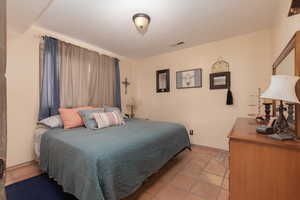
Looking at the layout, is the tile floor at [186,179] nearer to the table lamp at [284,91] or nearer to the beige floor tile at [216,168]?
the beige floor tile at [216,168]

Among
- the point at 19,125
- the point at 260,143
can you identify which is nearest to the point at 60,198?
the point at 19,125

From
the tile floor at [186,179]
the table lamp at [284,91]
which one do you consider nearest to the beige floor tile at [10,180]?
the tile floor at [186,179]

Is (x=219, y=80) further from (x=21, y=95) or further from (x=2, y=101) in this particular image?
(x=21, y=95)

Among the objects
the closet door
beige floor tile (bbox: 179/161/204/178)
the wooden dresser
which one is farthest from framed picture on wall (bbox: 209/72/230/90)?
the closet door

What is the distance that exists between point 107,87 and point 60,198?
7.79 ft

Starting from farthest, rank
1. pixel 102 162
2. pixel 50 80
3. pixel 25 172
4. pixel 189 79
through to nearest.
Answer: pixel 189 79
pixel 50 80
pixel 25 172
pixel 102 162

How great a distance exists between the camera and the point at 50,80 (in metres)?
2.53

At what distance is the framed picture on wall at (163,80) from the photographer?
380 centimetres

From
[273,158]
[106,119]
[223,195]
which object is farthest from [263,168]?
[106,119]

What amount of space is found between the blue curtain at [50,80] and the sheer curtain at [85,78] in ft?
0.37

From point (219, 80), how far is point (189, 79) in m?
0.69

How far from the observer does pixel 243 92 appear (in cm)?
279

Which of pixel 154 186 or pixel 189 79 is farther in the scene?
pixel 189 79

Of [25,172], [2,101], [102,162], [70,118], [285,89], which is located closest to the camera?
[2,101]
